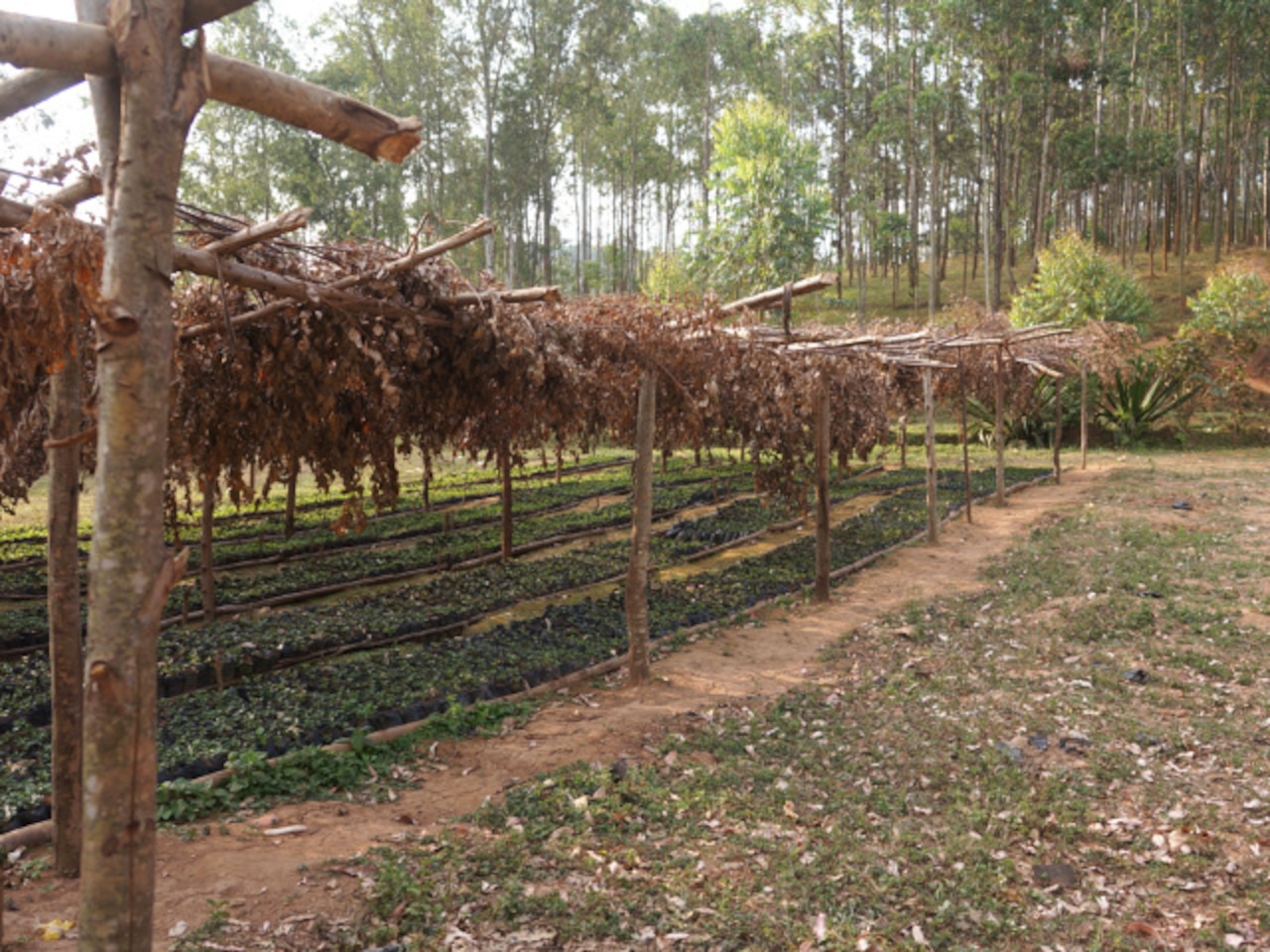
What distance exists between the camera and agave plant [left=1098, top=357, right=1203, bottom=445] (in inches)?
827

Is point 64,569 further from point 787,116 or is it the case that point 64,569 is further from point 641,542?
point 787,116

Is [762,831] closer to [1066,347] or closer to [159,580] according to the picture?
[159,580]

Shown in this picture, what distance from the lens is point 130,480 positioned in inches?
75.7

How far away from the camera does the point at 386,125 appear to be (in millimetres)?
2137

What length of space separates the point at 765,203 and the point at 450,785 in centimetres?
2111

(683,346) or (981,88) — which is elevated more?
(981,88)

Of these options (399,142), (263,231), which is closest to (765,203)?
(263,231)

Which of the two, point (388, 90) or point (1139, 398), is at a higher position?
point (388, 90)

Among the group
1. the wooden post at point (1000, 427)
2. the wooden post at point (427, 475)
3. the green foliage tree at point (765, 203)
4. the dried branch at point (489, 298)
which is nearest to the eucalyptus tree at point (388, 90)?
the green foliage tree at point (765, 203)

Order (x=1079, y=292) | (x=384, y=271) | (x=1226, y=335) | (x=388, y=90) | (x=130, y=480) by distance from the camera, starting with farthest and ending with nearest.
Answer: (x=388, y=90) → (x=1079, y=292) → (x=1226, y=335) → (x=384, y=271) → (x=130, y=480)

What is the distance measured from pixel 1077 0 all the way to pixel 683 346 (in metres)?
25.7

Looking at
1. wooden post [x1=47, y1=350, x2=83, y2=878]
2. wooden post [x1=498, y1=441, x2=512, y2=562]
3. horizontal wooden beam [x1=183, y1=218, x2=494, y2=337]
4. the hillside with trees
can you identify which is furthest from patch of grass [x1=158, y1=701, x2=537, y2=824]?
the hillside with trees

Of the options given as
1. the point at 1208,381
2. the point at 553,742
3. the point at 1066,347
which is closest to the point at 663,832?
the point at 553,742

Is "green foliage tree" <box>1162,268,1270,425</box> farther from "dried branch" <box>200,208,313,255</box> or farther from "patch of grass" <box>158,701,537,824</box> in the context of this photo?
"dried branch" <box>200,208,313,255</box>
